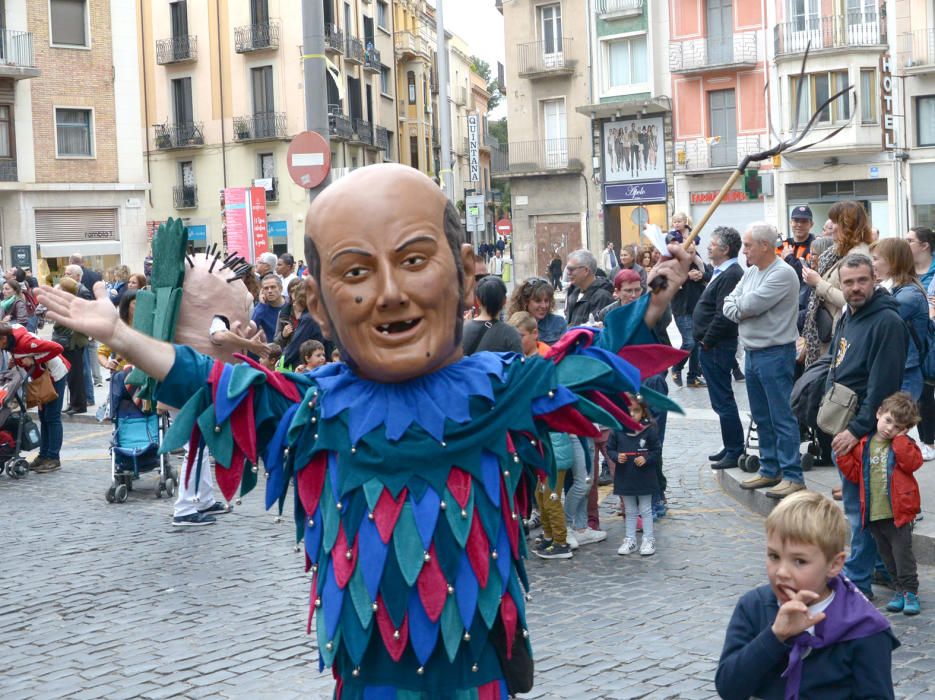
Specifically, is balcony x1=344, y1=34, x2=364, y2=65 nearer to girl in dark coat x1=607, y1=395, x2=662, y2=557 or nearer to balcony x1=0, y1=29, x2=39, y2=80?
balcony x1=0, y1=29, x2=39, y2=80

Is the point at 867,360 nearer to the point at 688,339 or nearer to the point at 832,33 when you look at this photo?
the point at 688,339

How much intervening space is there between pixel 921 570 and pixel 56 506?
6.32m

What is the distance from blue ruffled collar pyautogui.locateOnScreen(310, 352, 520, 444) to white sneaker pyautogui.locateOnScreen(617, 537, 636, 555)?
4146 millimetres

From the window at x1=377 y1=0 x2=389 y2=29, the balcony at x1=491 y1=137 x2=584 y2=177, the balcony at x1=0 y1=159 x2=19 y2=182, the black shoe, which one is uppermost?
the window at x1=377 y1=0 x2=389 y2=29

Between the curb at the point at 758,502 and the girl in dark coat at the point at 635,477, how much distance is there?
0.97 meters

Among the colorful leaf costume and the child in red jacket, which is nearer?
the colorful leaf costume

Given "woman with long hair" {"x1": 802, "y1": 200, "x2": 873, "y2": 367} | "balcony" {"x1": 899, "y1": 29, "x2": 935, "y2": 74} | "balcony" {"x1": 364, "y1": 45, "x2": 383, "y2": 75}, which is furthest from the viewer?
"balcony" {"x1": 364, "y1": 45, "x2": 383, "y2": 75}

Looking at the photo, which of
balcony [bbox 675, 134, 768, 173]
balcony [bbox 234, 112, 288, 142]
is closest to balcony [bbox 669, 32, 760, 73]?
balcony [bbox 675, 134, 768, 173]

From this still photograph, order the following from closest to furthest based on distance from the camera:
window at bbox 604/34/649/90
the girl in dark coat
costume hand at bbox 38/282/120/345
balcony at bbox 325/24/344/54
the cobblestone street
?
costume hand at bbox 38/282/120/345
the cobblestone street
the girl in dark coat
window at bbox 604/34/649/90
balcony at bbox 325/24/344/54

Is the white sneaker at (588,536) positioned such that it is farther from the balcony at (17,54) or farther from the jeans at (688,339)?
the balcony at (17,54)

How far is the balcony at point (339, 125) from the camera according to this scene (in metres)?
43.6

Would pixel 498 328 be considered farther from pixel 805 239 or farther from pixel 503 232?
pixel 503 232

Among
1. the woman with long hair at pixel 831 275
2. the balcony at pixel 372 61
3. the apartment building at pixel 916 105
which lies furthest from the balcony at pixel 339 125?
the woman with long hair at pixel 831 275

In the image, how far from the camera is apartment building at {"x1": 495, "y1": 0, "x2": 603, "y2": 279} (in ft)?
128
